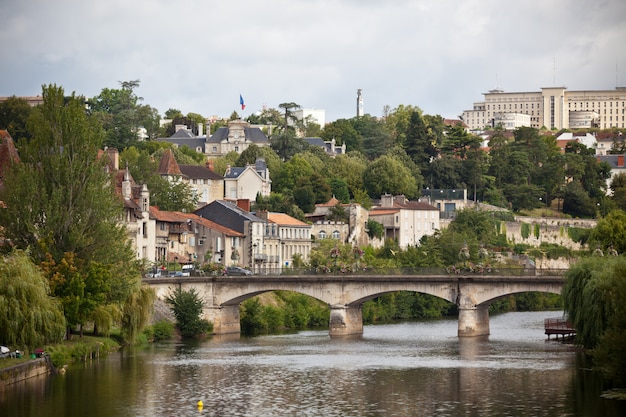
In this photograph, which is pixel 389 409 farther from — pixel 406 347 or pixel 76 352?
pixel 406 347

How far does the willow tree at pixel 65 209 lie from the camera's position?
8081cm

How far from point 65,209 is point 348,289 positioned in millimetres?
29802

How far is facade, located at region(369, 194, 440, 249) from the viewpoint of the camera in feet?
509

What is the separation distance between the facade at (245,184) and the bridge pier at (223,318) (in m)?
49.1

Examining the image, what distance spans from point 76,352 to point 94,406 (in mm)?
15181

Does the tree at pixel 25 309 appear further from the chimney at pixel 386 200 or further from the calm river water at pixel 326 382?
the chimney at pixel 386 200

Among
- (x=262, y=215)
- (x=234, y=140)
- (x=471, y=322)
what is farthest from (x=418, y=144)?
(x=471, y=322)

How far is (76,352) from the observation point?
3132 inches

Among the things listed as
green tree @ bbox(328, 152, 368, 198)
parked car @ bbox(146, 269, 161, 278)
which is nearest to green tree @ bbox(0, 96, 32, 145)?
green tree @ bbox(328, 152, 368, 198)

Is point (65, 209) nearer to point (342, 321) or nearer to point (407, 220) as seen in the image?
point (342, 321)

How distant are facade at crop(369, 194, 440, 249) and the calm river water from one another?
56.4m

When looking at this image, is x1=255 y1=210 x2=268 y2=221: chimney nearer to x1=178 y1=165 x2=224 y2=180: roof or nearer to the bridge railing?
x1=178 y1=165 x2=224 y2=180: roof

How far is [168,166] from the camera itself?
5876 inches

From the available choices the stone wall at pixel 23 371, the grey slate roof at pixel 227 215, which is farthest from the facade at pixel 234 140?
the stone wall at pixel 23 371
